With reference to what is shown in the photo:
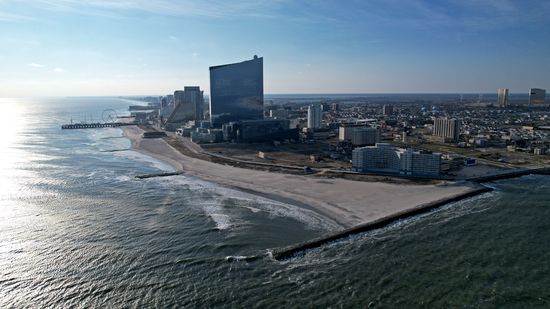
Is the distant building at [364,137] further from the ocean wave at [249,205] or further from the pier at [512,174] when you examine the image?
the ocean wave at [249,205]

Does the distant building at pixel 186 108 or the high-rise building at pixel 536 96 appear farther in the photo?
the high-rise building at pixel 536 96

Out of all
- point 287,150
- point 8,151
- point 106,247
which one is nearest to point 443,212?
point 106,247

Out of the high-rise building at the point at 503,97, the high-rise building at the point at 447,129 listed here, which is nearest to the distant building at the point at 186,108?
the high-rise building at the point at 447,129

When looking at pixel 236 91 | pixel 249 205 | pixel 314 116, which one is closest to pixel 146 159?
pixel 236 91

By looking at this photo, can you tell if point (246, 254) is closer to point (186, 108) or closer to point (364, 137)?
point (364, 137)

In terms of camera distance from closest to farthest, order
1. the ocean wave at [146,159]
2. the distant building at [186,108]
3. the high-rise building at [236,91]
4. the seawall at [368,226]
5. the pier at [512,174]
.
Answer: the seawall at [368,226] → the pier at [512,174] → the ocean wave at [146,159] → the high-rise building at [236,91] → the distant building at [186,108]

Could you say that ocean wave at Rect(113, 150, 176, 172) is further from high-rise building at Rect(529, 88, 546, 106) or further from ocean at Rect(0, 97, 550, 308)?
high-rise building at Rect(529, 88, 546, 106)

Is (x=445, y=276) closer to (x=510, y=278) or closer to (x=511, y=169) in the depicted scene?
(x=510, y=278)

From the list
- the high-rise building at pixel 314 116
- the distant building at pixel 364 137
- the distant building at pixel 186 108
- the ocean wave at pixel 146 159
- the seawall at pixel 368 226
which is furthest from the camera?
the distant building at pixel 186 108
